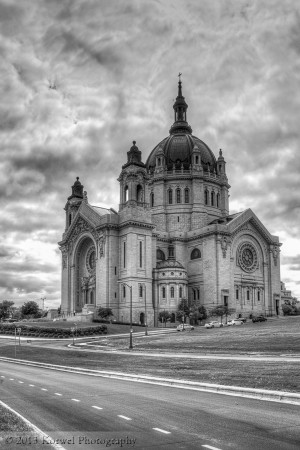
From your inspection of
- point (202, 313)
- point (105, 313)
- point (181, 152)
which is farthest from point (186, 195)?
point (105, 313)

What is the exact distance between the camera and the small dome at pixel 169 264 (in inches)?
3728

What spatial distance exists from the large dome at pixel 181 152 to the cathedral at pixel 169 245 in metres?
0.22

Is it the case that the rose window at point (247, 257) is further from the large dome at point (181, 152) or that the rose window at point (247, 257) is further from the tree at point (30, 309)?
the tree at point (30, 309)

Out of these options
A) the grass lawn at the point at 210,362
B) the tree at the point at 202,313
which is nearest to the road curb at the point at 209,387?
the grass lawn at the point at 210,362

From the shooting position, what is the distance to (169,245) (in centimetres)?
10356

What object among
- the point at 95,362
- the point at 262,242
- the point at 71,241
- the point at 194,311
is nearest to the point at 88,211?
the point at 71,241

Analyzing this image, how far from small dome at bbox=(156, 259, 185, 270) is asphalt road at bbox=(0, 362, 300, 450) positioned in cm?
7172

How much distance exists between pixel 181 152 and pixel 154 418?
3965 inches

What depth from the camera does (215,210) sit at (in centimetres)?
11162

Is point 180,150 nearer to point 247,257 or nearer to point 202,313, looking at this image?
point 247,257

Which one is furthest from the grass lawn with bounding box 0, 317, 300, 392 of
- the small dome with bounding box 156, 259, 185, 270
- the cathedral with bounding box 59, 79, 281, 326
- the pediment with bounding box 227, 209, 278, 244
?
the pediment with bounding box 227, 209, 278, 244

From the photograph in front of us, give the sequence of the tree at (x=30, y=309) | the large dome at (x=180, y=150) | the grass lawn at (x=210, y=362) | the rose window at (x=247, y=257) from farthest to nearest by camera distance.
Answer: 1. the tree at (x=30, y=309)
2. the large dome at (x=180, y=150)
3. the rose window at (x=247, y=257)
4. the grass lawn at (x=210, y=362)

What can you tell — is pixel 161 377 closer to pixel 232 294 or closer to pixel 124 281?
pixel 124 281

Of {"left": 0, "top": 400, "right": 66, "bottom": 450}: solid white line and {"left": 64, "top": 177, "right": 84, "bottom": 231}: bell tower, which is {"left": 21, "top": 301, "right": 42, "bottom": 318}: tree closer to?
{"left": 64, "top": 177, "right": 84, "bottom": 231}: bell tower
